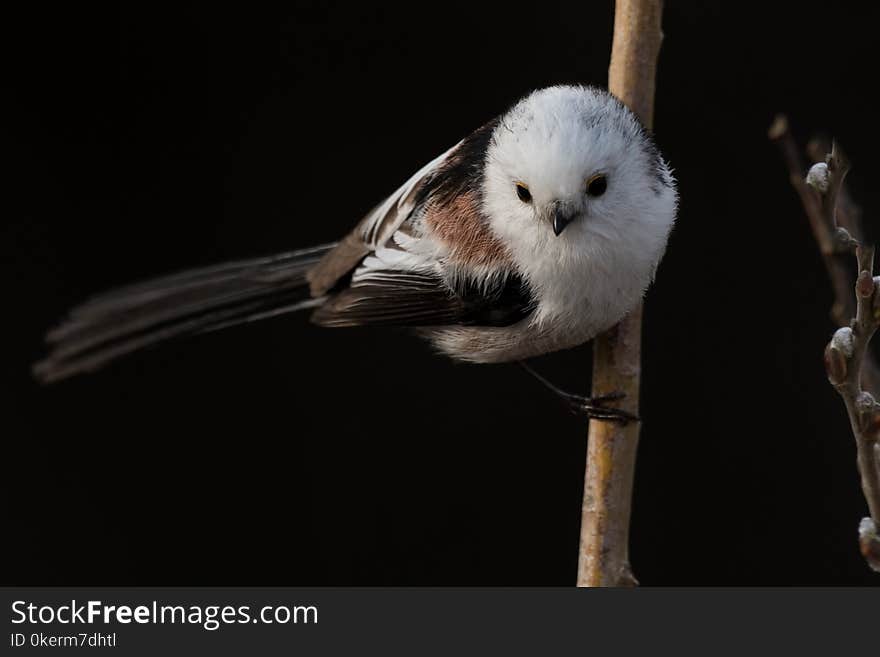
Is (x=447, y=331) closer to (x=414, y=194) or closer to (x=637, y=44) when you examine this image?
(x=414, y=194)

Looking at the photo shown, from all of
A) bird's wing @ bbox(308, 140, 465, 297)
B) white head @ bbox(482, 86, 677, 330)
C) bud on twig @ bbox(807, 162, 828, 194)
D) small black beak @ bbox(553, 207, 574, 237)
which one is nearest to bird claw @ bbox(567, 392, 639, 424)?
white head @ bbox(482, 86, 677, 330)

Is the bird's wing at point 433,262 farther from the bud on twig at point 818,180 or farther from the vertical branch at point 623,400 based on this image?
the bud on twig at point 818,180

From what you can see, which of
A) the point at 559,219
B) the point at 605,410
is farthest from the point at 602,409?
the point at 559,219

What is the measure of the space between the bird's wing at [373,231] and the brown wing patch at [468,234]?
0.28ft

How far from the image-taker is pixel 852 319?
0.75 m

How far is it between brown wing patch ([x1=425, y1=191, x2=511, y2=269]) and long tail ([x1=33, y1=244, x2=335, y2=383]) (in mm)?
317

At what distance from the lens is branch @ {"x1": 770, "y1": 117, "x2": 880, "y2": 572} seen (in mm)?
734

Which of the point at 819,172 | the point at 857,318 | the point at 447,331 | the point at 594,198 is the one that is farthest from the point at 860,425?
the point at 447,331

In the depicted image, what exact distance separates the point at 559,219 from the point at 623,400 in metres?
0.25

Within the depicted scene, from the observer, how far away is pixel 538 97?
1.20 meters

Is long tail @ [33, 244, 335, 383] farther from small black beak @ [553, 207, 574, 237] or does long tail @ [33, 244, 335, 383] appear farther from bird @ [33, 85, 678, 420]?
small black beak @ [553, 207, 574, 237]

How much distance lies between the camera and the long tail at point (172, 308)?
157 centimetres

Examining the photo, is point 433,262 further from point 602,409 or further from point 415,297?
point 602,409

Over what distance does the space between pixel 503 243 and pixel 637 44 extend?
29cm
